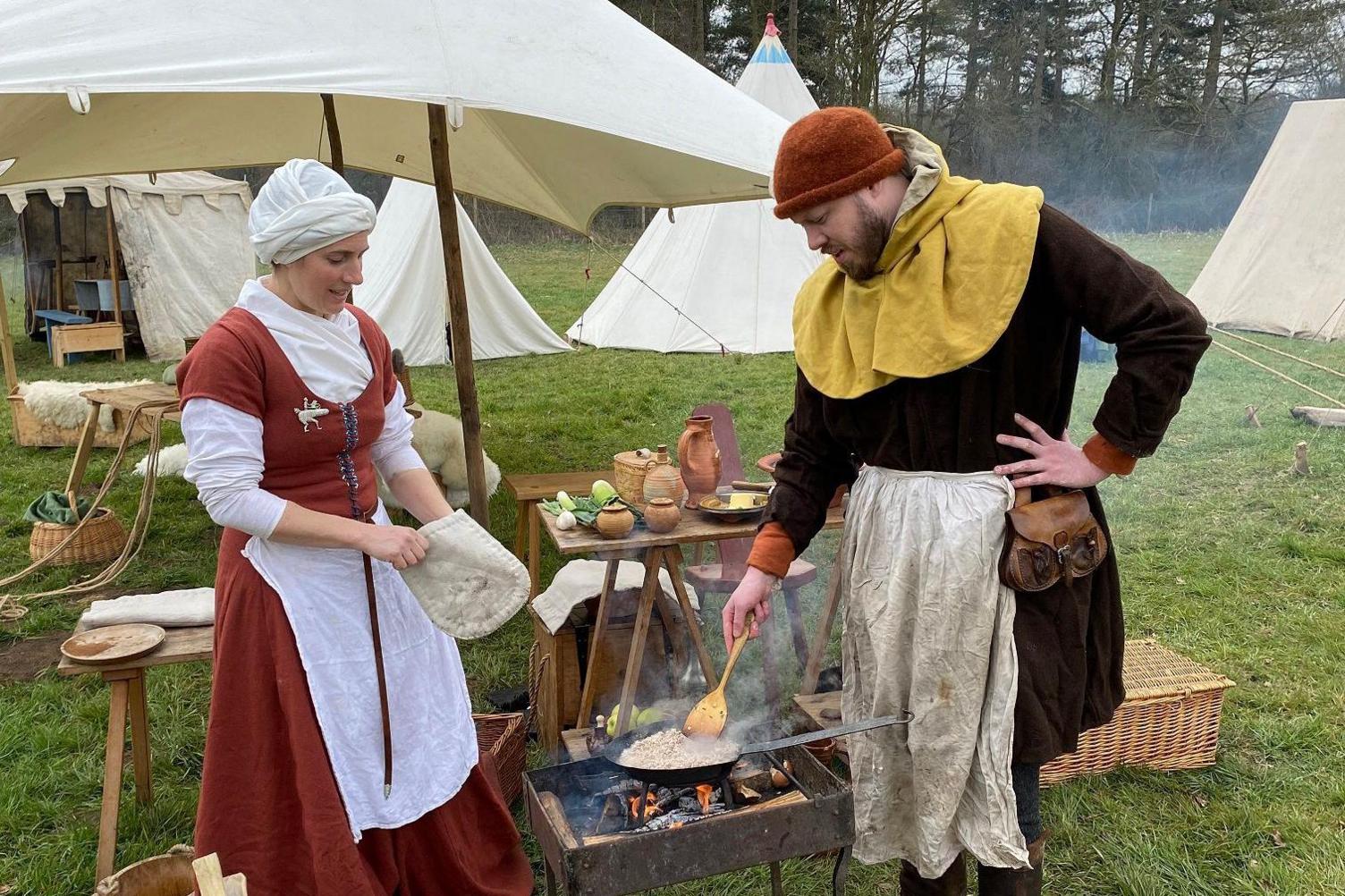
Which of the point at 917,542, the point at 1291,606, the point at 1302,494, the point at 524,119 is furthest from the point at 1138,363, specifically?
the point at 1302,494

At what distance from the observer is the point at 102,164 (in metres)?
4.93

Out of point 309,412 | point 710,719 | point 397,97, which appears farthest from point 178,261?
point 710,719

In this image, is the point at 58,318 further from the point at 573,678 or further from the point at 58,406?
the point at 573,678

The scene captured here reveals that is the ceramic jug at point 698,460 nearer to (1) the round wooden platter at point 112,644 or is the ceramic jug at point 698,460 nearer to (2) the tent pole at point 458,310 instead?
(2) the tent pole at point 458,310

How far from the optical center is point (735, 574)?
11.5ft

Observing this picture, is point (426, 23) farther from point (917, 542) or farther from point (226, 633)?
point (917, 542)

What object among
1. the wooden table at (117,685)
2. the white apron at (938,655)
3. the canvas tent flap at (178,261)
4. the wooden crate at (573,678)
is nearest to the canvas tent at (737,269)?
the canvas tent flap at (178,261)

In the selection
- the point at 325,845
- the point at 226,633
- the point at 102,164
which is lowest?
the point at 325,845

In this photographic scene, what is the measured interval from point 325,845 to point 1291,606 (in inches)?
147

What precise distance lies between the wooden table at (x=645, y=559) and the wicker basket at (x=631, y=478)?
179 millimetres

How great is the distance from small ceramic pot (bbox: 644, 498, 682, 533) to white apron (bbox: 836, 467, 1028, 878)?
3.63ft

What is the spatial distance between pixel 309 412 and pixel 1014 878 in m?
1.58

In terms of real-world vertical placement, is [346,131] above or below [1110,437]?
above

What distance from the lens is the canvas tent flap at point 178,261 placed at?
33.6 feet
